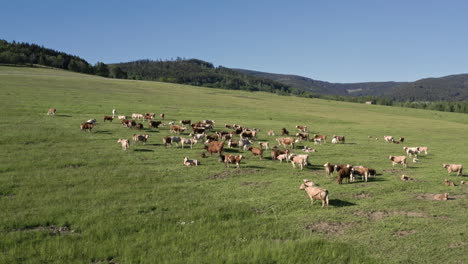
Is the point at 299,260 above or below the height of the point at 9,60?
below

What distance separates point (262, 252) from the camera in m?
9.21

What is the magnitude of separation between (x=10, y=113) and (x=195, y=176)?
2870 cm

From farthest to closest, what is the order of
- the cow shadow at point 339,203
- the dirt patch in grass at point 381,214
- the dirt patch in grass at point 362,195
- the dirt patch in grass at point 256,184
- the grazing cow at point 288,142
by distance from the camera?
the grazing cow at point 288,142
the dirt patch in grass at point 256,184
the dirt patch in grass at point 362,195
the cow shadow at point 339,203
the dirt patch in grass at point 381,214

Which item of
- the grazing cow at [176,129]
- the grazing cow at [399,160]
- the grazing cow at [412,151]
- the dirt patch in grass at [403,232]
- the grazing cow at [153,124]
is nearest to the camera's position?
the dirt patch in grass at [403,232]

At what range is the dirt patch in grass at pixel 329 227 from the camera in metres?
10.9

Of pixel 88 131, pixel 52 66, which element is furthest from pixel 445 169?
pixel 52 66

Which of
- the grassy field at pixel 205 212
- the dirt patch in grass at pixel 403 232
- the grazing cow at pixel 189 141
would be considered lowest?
the grassy field at pixel 205 212

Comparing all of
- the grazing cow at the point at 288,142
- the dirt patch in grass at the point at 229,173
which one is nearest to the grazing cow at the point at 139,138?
the dirt patch in grass at the point at 229,173

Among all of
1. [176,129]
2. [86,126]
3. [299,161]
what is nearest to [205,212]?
[299,161]

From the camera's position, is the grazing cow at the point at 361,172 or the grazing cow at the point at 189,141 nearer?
the grazing cow at the point at 361,172

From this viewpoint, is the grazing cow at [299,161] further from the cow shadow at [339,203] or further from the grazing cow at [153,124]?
the grazing cow at [153,124]

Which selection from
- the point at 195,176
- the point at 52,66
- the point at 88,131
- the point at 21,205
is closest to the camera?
the point at 21,205

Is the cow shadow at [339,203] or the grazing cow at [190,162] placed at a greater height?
the cow shadow at [339,203]

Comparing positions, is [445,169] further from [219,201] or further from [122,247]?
[122,247]
